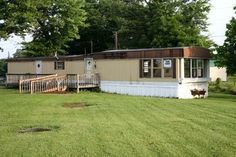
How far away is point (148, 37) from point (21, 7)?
17001mm

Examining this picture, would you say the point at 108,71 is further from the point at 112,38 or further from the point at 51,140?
the point at 112,38

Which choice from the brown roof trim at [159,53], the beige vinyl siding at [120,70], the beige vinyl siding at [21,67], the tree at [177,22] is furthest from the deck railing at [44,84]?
the tree at [177,22]

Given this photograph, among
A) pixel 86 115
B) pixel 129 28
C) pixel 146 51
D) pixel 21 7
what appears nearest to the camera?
pixel 86 115

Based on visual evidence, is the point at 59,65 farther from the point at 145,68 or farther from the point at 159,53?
the point at 159,53

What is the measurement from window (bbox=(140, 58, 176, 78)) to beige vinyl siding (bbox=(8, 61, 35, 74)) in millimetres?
12563

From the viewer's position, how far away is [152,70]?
27297 millimetres

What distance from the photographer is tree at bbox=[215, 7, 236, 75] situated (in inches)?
1106

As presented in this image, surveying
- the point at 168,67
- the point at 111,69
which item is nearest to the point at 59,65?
the point at 111,69

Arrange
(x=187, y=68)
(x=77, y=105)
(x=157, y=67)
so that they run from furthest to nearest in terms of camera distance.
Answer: (x=157, y=67)
(x=187, y=68)
(x=77, y=105)

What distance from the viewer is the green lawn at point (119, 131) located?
10016mm

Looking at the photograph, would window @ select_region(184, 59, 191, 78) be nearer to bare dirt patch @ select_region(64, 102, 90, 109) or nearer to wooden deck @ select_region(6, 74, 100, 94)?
wooden deck @ select_region(6, 74, 100, 94)

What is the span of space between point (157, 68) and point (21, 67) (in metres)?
15.5

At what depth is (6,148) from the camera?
10.3 metres

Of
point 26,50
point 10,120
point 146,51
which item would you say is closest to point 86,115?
point 10,120
